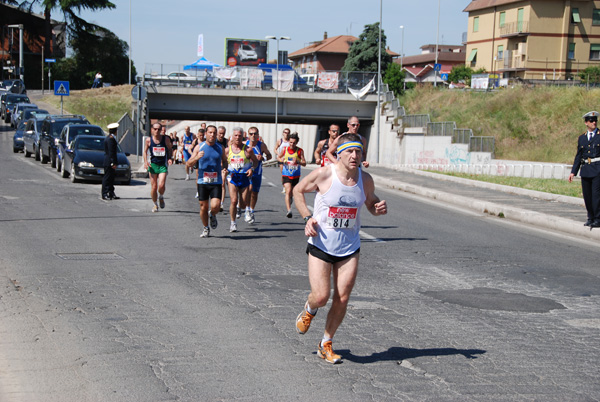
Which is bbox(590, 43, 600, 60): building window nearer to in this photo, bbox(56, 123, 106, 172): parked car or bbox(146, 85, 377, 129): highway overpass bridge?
bbox(146, 85, 377, 129): highway overpass bridge

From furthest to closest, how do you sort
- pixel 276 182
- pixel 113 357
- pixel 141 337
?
pixel 276 182 → pixel 141 337 → pixel 113 357

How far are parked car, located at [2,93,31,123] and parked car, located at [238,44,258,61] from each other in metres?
30.3

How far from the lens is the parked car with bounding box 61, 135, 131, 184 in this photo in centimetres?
2344

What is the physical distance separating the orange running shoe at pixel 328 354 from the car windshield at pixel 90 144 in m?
20.3

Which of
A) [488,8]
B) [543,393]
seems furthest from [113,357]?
[488,8]

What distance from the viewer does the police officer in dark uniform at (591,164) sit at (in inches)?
520

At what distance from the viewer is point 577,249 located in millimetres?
12414

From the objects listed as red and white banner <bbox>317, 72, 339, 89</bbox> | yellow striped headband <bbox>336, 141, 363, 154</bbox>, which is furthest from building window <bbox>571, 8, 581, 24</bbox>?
yellow striped headband <bbox>336, 141, 363, 154</bbox>

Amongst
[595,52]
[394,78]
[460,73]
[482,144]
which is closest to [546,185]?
[482,144]

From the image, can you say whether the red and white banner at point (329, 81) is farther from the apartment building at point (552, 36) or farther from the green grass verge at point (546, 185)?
the apartment building at point (552, 36)

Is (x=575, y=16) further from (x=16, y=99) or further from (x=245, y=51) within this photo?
(x=16, y=99)

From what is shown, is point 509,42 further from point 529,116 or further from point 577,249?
point 577,249

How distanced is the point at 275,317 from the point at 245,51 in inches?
2958

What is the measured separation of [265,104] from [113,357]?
4711cm
